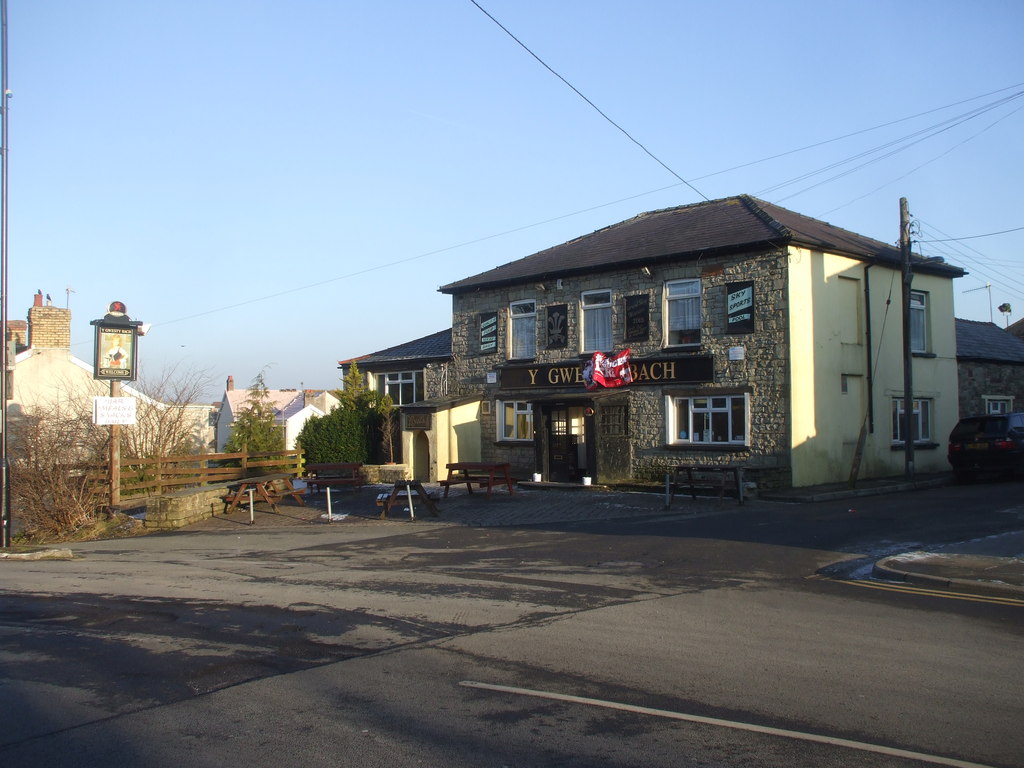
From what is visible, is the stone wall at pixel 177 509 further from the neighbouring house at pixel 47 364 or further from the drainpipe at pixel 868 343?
the drainpipe at pixel 868 343

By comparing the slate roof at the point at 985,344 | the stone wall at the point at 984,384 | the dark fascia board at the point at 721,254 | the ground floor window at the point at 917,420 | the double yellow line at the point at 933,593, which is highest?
the dark fascia board at the point at 721,254

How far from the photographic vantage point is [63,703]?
235 inches

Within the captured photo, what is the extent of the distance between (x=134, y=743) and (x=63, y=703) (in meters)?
1.15

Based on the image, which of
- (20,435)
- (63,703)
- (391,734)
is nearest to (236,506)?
(20,435)

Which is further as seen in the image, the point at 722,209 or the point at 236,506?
the point at 722,209

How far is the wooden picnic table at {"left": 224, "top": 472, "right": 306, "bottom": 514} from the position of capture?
2005 centimetres

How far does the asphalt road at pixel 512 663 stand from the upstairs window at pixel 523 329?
14134 millimetres

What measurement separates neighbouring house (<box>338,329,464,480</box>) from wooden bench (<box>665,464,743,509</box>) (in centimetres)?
821

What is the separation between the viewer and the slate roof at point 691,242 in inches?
881

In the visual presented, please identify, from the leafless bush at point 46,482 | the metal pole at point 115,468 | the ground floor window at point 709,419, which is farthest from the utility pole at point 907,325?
the leafless bush at point 46,482

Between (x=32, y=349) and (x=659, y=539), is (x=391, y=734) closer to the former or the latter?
(x=659, y=539)

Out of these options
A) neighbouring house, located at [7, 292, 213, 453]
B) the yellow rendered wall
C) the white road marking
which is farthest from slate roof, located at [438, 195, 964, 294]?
the white road marking

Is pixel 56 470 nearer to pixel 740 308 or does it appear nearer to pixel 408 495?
pixel 408 495

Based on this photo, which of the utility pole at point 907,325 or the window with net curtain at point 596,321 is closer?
the utility pole at point 907,325
